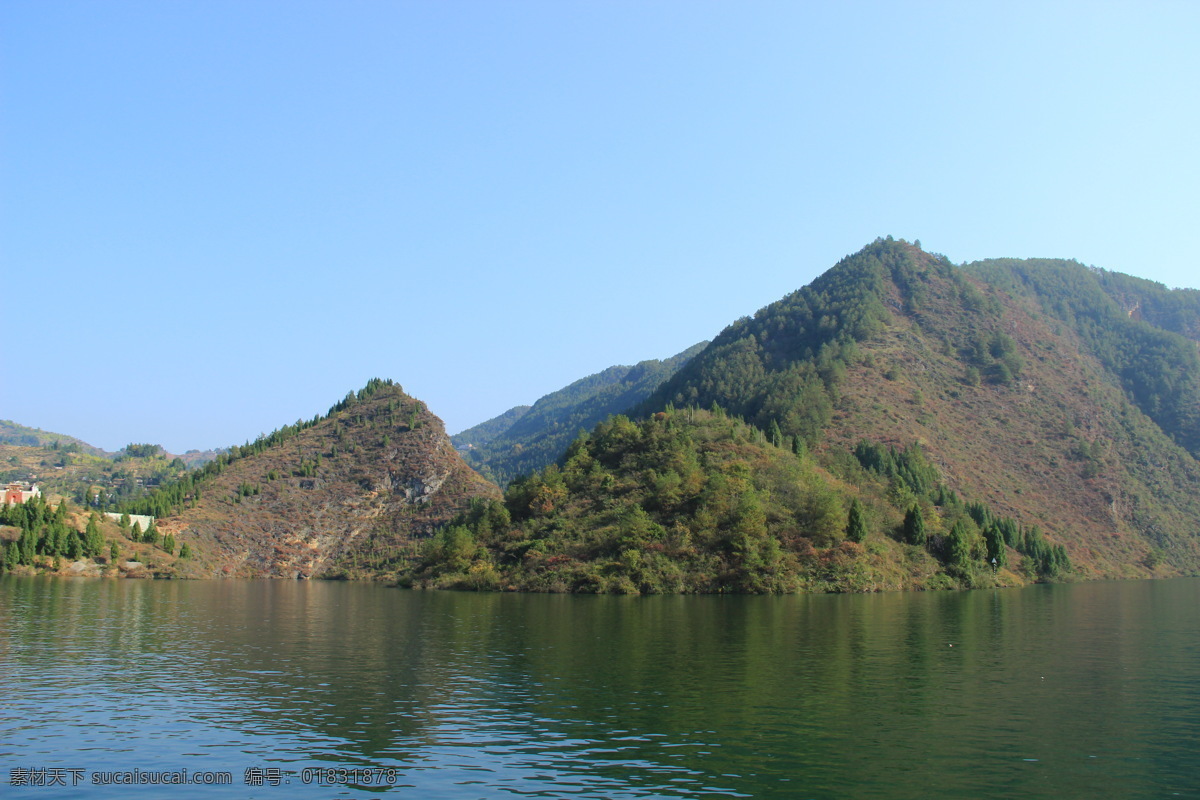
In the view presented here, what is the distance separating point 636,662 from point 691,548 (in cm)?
6987

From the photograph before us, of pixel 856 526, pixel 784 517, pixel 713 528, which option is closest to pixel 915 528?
pixel 856 526

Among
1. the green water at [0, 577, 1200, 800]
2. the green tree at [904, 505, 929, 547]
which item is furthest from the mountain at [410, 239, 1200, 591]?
the green water at [0, 577, 1200, 800]

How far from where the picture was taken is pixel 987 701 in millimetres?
37406

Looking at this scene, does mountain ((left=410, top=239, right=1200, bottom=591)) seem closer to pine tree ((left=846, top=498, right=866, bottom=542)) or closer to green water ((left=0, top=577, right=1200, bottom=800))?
pine tree ((left=846, top=498, right=866, bottom=542))

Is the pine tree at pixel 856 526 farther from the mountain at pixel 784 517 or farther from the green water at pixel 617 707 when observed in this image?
the green water at pixel 617 707

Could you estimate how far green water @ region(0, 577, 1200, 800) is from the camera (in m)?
26.0

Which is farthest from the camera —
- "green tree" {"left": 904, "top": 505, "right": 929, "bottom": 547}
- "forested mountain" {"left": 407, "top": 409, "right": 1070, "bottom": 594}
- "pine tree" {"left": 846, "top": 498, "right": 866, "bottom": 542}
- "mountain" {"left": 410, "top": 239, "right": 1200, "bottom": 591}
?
"green tree" {"left": 904, "top": 505, "right": 929, "bottom": 547}

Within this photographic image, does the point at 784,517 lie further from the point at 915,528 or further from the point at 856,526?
the point at 915,528

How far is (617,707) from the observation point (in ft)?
118

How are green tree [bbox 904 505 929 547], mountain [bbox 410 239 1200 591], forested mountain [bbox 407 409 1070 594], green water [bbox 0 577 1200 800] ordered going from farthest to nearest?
green tree [bbox 904 505 929 547] < mountain [bbox 410 239 1200 591] < forested mountain [bbox 407 409 1070 594] < green water [bbox 0 577 1200 800]

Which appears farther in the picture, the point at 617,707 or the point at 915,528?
the point at 915,528

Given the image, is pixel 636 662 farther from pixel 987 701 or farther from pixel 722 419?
pixel 722 419

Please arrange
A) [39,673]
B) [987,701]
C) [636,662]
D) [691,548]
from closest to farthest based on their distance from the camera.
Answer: [987,701], [39,673], [636,662], [691,548]

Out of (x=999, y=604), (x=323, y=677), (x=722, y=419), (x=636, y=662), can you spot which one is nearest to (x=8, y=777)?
(x=323, y=677)
